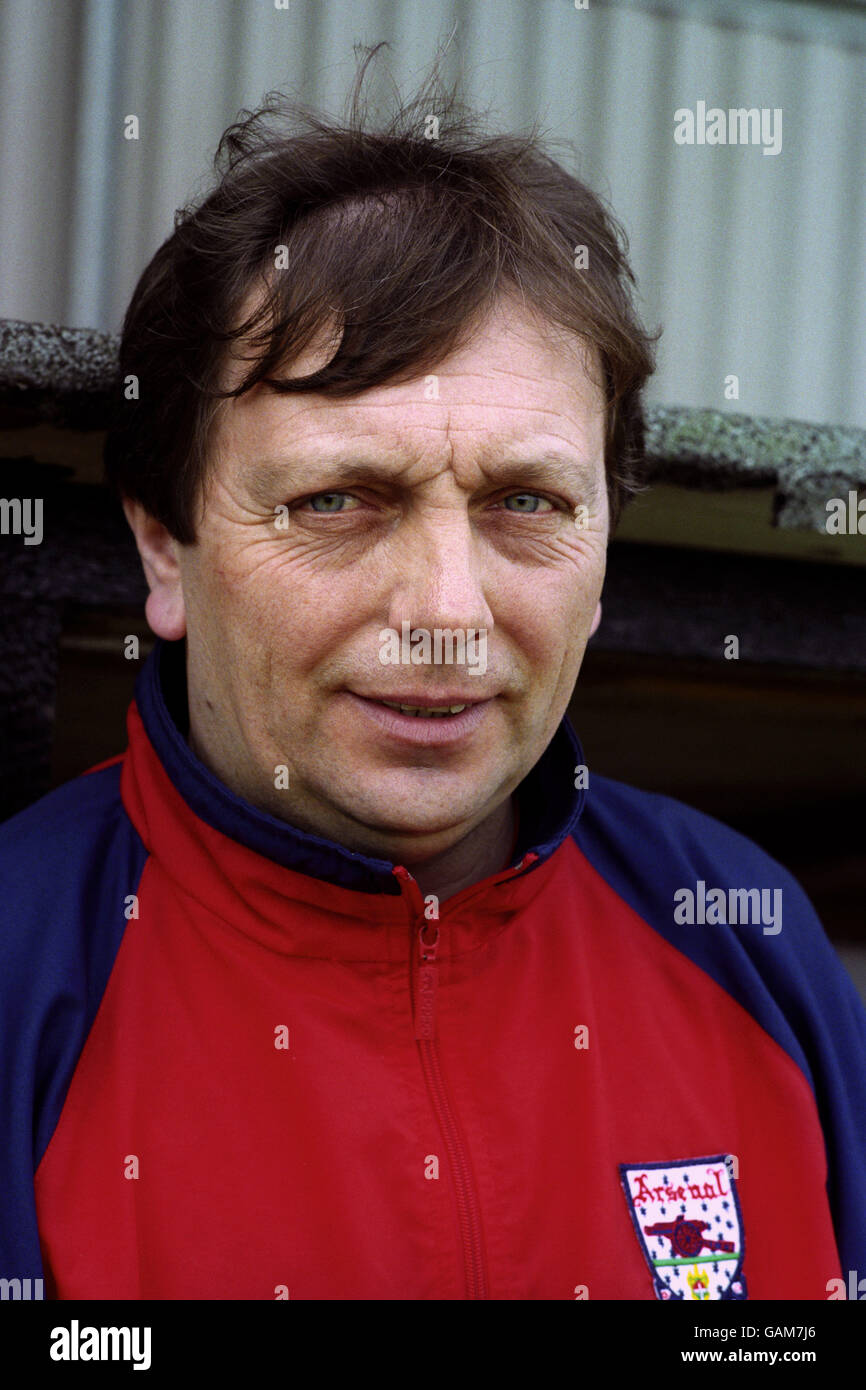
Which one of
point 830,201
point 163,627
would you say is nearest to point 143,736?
point 163,627

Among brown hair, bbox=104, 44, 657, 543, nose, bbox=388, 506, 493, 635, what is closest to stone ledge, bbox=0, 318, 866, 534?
brown hair, bbox=104, 44, 657, 543

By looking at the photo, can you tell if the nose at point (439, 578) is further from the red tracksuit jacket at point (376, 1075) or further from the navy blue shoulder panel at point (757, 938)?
the navy blue shoulder panel at point (757, 938)

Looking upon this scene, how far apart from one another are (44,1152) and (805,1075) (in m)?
0.83

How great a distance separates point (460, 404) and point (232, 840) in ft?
1.59

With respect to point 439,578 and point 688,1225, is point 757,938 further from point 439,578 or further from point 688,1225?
point 439,578

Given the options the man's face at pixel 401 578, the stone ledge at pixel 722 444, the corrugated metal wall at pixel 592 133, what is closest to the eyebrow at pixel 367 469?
the man's face at pixel 401 578

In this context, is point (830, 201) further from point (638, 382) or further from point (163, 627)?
point (163, 627)

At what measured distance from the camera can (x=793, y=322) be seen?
2883 millimetres

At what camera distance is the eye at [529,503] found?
142 centimetres

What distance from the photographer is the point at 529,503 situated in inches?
56.4

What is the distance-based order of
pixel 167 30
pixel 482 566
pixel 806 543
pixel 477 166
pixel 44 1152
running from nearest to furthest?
pixel 44 1152
pixel 482 566
pixel 477 166
pixel 806 543
pixel 167 30

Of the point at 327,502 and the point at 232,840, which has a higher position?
the point at 327,502

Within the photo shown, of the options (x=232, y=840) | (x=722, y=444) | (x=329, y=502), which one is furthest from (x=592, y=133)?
(x=232, y=840)

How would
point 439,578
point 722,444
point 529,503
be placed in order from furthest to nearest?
1. point 722,444
2. point 529,503
3. point 439,578
